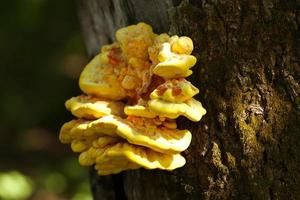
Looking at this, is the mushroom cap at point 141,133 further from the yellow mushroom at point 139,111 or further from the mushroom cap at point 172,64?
the mushroom cap at point 172,64

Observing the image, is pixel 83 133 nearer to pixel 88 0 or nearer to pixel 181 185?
pixel 181 185

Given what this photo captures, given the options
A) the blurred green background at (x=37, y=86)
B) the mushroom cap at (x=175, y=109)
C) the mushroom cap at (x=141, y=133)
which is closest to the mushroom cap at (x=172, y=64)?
the mushroom cap at (x=175, y=109)

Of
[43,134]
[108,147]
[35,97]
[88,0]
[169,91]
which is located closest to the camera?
[169,91]

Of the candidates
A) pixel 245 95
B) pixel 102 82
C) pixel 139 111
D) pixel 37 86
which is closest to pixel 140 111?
pixel 139 111

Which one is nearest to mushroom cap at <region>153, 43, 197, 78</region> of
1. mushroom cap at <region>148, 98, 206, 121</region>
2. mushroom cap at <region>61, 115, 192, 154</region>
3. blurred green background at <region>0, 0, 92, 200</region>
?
mushroom cap at <region>148, 98, 206, 121</region>

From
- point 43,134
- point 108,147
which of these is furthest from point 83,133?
point 43,134

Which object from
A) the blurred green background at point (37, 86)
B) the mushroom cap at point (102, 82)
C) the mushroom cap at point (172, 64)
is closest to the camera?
the mushroom cap at point (172, 64)

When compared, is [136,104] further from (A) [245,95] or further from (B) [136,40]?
(A) [245,95]
